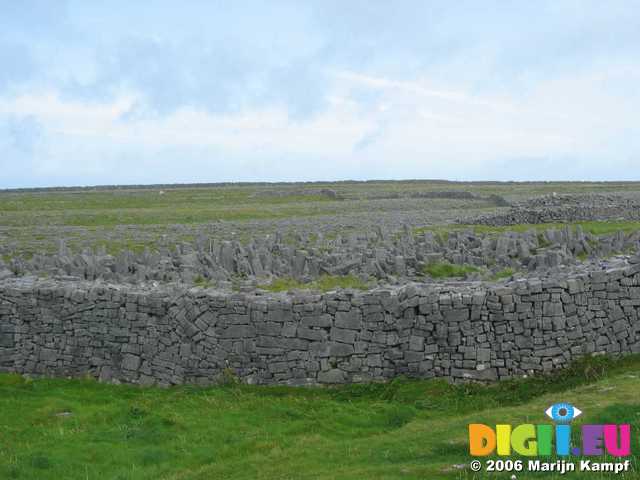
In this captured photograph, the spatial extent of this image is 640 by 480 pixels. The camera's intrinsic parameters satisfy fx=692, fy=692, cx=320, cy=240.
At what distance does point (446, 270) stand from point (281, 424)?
987 cm

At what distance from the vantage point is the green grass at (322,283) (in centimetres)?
1780

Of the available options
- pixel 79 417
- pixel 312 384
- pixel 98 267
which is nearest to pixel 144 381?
pixel 79 417

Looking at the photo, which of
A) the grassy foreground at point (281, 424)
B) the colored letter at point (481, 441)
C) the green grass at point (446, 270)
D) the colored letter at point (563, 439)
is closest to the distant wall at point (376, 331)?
the grassy foreground at point (281, 424)

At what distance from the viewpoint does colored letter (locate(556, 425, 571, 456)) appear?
8188mm

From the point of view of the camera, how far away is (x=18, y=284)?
17766 millimetres

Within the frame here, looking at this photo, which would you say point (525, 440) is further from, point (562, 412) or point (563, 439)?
point (562, 412)

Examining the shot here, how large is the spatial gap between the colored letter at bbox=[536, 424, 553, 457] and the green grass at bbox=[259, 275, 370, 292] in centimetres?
926

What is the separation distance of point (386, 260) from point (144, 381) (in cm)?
846

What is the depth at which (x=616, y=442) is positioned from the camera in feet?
26.7

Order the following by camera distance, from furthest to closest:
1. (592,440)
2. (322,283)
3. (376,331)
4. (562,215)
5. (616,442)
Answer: (562,215) → (322,283) → (376,331) → (592,440) → (616,442)

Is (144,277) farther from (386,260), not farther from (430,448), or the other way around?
(430,448)

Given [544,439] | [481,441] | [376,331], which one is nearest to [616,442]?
[544,439]

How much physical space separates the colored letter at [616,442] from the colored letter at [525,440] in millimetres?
829

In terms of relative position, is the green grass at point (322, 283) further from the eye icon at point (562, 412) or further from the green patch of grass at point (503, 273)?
the eye icon at point (562, 412)
